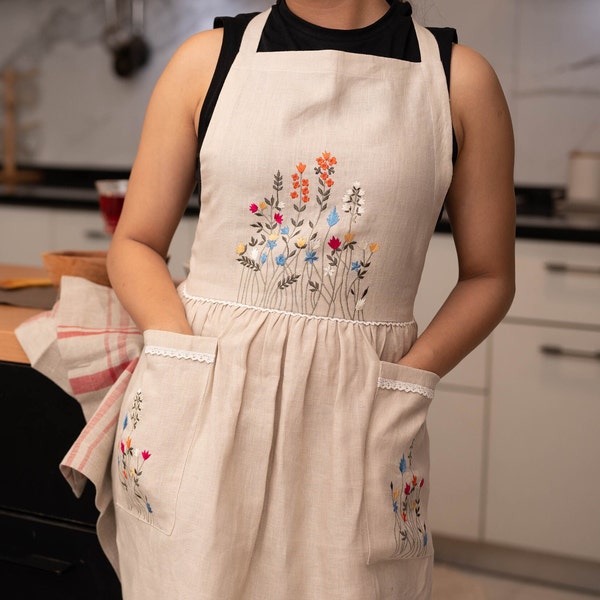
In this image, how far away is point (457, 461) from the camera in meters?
2.60

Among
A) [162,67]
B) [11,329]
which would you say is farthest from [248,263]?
[162,67]

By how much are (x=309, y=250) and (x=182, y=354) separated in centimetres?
18

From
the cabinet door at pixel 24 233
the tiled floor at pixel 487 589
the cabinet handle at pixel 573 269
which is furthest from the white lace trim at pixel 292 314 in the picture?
the cabinet door at pixel 24 233

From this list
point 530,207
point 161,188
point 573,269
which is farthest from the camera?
point 530,207

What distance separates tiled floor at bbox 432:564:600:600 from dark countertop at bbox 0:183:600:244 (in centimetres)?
91

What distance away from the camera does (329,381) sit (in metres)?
1.05

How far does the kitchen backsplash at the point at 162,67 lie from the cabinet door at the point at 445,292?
0.62m

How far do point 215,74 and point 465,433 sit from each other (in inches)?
65.6

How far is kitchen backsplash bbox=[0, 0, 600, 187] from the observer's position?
291cm

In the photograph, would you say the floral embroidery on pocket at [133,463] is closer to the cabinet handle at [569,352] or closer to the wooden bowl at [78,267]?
the wooden bowl at [78,267]

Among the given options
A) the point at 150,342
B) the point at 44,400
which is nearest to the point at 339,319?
the point at 150,342

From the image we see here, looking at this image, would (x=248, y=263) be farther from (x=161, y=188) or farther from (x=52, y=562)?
(x=52, y=562)

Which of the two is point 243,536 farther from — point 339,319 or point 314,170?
point 314,170

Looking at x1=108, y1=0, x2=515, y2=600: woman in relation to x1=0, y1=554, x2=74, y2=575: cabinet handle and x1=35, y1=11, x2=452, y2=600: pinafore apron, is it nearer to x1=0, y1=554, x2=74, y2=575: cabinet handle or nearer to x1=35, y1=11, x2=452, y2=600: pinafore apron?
x1=35, y1=11, x2=452, y2=600: pinafore apron
